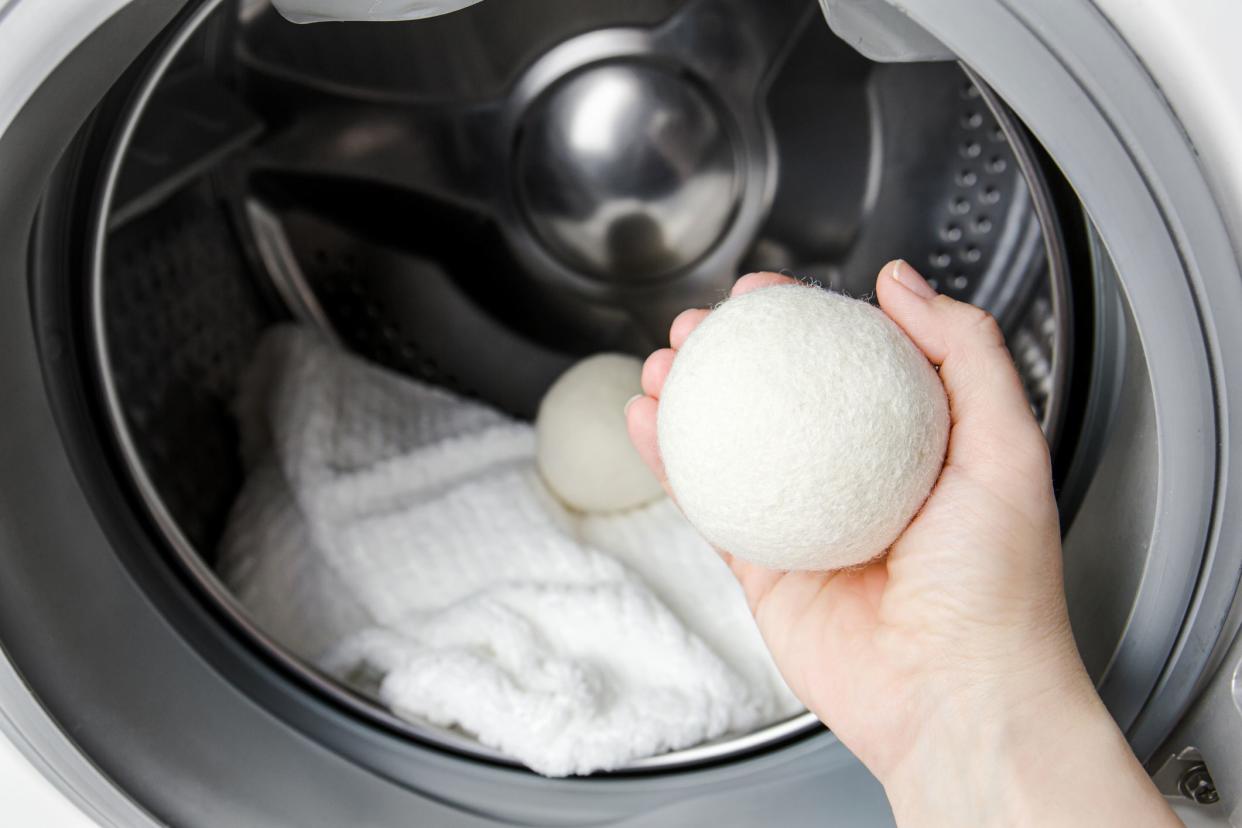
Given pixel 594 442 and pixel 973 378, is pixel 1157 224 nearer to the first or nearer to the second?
pixel 973 378

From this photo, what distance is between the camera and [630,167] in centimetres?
82

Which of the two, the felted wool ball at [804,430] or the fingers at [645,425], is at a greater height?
the felted wool ball at [804,430]

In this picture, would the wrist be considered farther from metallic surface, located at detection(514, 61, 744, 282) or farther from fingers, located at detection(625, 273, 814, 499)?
metallic surface, located at detection(514, 61, 744, 282)

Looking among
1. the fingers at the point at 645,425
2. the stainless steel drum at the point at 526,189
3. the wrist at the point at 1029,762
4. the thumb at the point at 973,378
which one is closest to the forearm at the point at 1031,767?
the wrist at the point at 1029,762

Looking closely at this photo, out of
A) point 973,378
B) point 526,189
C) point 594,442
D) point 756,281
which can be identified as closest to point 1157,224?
point 973,378

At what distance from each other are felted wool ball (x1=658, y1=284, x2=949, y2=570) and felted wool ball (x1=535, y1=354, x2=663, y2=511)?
0.28m

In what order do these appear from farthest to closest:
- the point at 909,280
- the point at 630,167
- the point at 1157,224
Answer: the point at 630,167, the point at 909,280, the point at 1157,224

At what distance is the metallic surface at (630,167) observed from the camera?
2.69 ft

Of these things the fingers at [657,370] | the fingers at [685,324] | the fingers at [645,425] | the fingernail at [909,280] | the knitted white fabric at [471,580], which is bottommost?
the knitted white fabric at [471,580]

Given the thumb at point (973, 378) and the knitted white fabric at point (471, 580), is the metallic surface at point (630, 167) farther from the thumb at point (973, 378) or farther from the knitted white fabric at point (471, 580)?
the thumb at point (973, 378)

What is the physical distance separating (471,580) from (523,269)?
0.98ft

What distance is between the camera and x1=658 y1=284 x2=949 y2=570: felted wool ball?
0.43 metres

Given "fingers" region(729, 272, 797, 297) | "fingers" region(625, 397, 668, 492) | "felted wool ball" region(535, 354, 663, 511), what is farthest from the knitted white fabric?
"fingers" region(729, 272, 797, 297)

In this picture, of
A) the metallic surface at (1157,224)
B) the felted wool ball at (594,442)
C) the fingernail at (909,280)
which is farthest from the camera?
the felted wool ball at (594,442)
